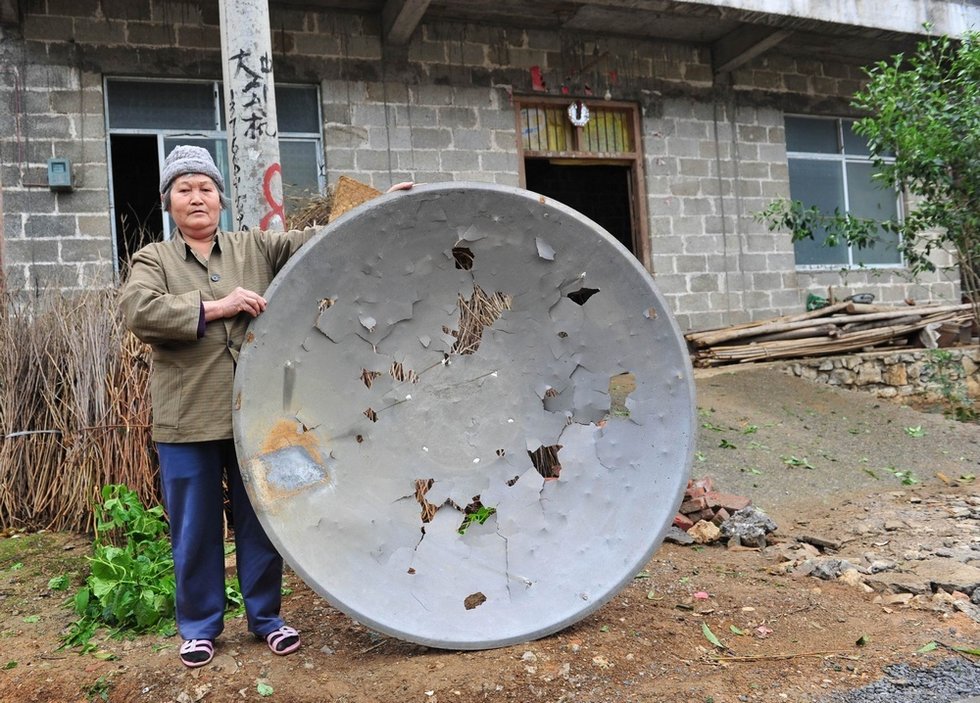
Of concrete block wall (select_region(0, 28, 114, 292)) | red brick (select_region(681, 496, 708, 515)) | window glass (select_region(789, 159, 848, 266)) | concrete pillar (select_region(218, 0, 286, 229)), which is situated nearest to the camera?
concrete pillar (select_region(218, 0, 286, 229))

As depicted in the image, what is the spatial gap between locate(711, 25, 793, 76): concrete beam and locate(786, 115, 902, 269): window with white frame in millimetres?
1125

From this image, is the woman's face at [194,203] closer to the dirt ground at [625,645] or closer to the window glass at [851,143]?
the dirt ground at [625,645]

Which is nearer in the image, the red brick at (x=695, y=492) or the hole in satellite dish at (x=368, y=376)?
the hole in satellite dish at (x=368, y=376)

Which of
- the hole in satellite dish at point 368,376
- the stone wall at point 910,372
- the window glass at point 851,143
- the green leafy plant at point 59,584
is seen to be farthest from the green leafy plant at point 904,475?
the window glass at point 851,143

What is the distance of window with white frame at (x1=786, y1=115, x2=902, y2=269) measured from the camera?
354 inches

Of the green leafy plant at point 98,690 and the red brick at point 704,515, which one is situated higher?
the red brick at point 704,515

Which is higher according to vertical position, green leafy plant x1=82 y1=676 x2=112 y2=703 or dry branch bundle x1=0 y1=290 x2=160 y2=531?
dry branch bundle x1=0 y1=290 x2=160 y2=531

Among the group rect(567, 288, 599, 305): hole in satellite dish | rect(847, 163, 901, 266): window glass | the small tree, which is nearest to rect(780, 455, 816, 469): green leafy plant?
the small tree

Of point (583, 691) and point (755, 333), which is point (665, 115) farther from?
point (583, 691)

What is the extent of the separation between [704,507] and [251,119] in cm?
283

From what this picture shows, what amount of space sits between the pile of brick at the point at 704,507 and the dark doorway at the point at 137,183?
15.8 ft

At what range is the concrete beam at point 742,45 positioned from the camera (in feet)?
25.6

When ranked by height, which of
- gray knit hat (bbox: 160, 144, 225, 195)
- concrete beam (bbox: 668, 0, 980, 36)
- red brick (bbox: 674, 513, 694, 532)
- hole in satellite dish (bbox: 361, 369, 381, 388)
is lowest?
red brick (bbox: 674, 513, 694, 532)

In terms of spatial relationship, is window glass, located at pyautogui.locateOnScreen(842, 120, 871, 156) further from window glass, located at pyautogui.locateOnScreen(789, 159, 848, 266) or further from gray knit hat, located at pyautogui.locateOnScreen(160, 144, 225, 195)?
gray knit hat, located at pyautogui.locateOnScreen(160, 144, 225, 195)
